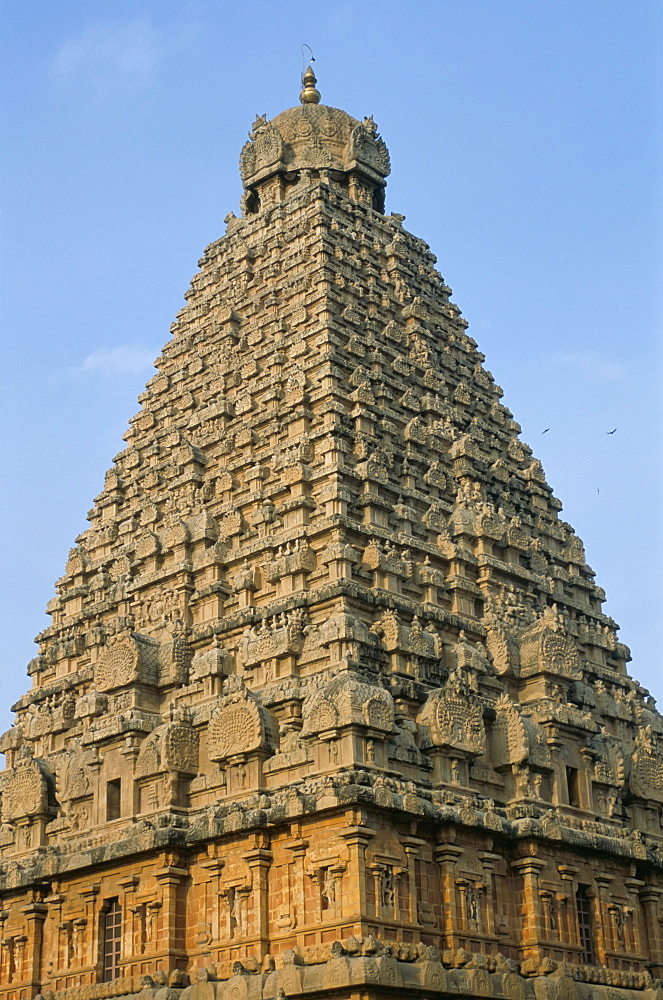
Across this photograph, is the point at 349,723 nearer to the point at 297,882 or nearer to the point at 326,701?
the point at 326,701

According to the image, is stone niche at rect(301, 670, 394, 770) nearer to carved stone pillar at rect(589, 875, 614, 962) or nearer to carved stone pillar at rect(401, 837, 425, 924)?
carved stone pillar at rect(401, 837, 425, 924)

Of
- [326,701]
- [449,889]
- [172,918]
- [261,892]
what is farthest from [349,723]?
[172,918]

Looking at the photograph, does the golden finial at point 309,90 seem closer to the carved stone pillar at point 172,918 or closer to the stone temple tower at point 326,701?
the stone temple tower at point 326,701

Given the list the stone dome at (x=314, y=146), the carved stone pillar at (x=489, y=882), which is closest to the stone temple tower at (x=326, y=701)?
the carved stone pillar at (x=489, y=882)

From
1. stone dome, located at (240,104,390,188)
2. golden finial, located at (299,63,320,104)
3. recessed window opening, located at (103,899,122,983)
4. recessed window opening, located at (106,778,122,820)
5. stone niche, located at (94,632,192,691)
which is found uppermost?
golden finial, located at (299,63,320,104)

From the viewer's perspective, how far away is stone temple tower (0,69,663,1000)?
93.2ft

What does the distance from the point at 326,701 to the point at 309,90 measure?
30.3m

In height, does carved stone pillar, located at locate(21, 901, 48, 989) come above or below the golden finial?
below

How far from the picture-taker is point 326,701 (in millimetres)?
28875

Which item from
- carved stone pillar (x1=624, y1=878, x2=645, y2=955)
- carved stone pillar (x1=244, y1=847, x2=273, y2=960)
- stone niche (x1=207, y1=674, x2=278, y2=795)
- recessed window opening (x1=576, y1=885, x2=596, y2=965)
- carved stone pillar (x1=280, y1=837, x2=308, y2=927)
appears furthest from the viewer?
carved stone pillar (x1=624, y1=878, x2=645, y2=955)

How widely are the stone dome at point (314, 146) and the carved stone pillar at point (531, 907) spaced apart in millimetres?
27297

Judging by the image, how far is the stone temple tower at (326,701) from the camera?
2841 centimetres

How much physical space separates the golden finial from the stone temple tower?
7.23m

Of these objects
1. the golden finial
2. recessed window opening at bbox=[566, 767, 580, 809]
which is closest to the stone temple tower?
recessed window opening at bbox=[566, 767, 580, 809]
